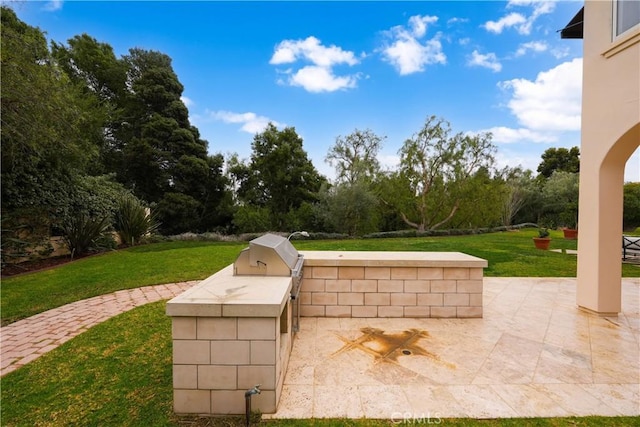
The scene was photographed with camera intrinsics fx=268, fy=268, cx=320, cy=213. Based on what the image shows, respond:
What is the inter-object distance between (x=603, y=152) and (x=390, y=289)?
3.54m

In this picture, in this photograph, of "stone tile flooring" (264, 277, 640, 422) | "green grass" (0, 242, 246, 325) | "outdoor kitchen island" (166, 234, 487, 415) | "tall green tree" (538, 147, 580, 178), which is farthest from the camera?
"tall green tree" (538, 147, 580, 178)

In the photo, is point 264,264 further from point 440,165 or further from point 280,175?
point 440,165

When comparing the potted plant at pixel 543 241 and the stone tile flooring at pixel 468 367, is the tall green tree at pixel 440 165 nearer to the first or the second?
the potted plant at pixel 543 241

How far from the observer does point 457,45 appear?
987 centimetres

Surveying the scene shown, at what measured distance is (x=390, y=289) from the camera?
3.65 meters

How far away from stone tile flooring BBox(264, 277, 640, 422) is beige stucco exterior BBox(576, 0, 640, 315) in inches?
21.8

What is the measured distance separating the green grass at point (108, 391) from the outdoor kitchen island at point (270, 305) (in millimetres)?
245

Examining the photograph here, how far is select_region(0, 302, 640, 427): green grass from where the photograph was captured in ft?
6.10

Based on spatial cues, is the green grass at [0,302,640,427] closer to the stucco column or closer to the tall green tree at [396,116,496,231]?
the stucco column

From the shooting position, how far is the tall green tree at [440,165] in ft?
52.8

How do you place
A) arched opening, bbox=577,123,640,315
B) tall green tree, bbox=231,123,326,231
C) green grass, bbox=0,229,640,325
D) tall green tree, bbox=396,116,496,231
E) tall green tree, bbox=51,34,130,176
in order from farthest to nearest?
tall green tree, bbox=231,123,326,231 < tall green tree, bbox=51,34,130,176 < tall green tree, bbox=396,116,496,231 < green grass, bbox=0,229,640,325 < arched opening, bbox=577,123,640,315

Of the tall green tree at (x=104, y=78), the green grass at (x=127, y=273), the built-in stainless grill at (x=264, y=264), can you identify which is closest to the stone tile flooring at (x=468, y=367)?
the built-in stainless grill at (x=264, y=264)

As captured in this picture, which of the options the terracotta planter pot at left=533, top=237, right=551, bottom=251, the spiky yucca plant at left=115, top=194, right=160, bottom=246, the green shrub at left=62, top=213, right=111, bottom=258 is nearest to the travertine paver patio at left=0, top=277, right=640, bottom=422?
the green shrub at left=62, top=213, right=111, bottom=258

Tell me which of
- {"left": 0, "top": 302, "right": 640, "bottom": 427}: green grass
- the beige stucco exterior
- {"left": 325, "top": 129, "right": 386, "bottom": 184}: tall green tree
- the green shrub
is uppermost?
{"left": 325, "top": 129, "right": 386, "bottom": 184}: tall green tree
